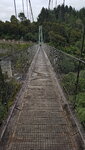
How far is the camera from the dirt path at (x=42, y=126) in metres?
2.10

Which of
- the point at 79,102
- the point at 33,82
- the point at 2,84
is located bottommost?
the point at 33,82

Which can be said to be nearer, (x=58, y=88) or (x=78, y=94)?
(x=78, y=94)

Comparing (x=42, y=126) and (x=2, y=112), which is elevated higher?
(x=2, y=112)

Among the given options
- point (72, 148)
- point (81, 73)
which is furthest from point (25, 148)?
point (81, 73)

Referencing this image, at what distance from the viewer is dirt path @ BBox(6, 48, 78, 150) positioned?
2104 millimetres

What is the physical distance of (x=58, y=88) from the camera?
158 inches

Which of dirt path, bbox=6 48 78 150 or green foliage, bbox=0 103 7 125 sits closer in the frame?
dirt path, bbox=6 48 78 150

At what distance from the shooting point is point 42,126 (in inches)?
97.0

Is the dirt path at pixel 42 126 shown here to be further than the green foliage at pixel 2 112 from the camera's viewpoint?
No

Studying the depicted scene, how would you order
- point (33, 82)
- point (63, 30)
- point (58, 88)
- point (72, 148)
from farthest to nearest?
1. point (63, 30)
2. point (33, 82)
3. point (58, 88)
4. point (72, 148)

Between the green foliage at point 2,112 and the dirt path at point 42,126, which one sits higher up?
the green foliage at point 2,112

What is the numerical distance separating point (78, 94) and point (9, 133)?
0.93 m

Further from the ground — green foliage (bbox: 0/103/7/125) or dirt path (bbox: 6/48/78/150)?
green foliage (bbox: 0/103/7/125)

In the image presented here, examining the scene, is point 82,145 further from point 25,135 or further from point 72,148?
point 25,135
